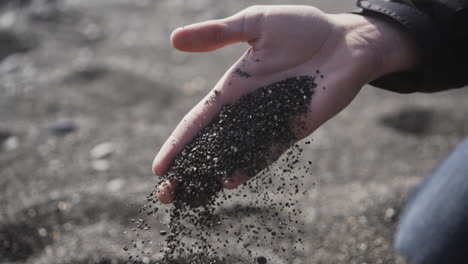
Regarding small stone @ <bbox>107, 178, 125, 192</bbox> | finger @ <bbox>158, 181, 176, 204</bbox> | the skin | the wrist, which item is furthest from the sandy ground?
the wrist

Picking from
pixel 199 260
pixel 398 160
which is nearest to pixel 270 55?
pixel 199 260

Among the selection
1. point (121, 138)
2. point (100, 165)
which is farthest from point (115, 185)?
point (121, 138)

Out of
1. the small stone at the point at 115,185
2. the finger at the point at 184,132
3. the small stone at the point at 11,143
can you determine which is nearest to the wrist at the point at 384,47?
the finger at the point at 184,132

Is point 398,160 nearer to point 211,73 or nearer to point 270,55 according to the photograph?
point 270,55

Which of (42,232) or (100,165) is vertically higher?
(100,165)

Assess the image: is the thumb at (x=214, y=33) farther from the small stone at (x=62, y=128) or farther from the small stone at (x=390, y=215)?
the small stone at (x=62, y=128)

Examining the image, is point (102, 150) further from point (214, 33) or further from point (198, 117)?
point (214, 33)
